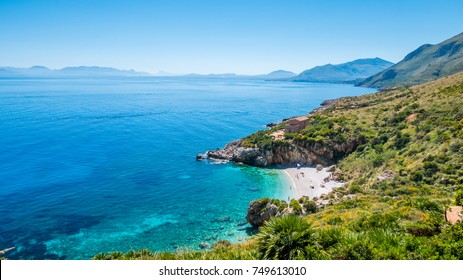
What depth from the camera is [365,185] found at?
43.0m

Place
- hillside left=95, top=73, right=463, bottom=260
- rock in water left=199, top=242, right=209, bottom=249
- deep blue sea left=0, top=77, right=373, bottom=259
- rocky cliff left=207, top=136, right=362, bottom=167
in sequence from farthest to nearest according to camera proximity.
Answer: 1. rocky cliff left=207, top=136, right=362, bottom=167
2. deep blue sea left=0, top=77, right=373, bottom=259
3. rock in water left=199, top=242, right=209, bottom=249
4. hillside left=95, top=73, right=463, bottom=260

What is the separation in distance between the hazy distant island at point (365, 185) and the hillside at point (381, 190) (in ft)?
0.22

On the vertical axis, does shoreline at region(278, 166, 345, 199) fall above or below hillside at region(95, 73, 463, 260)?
below

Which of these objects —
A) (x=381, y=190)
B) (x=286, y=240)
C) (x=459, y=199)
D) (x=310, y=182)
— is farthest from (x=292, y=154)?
(x=286, y=240)

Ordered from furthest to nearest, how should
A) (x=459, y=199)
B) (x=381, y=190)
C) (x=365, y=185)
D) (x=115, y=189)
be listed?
(x=115, y=189) < (x=365, y=185) < (x=381, y=190) < (x=459, y=199)

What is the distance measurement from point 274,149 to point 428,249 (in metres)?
47.8

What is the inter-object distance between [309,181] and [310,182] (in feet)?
1.68

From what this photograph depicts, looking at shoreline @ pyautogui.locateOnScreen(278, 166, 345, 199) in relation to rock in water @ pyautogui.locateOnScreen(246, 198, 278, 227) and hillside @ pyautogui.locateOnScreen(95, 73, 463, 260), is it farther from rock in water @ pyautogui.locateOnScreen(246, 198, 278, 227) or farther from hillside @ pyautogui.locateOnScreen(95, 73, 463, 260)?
rock in water @ pyautogui.locateOnScreen(246, 198, 278, 227)

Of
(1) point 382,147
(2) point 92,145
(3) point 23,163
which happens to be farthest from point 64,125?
(1) point 382,147

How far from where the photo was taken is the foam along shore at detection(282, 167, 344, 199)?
47.1 meters

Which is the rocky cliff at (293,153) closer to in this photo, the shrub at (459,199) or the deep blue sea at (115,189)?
the deep blue sea at (115,189)

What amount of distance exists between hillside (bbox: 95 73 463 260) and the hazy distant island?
0.07 meters

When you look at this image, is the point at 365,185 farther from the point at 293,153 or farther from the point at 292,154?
the point at 292,154

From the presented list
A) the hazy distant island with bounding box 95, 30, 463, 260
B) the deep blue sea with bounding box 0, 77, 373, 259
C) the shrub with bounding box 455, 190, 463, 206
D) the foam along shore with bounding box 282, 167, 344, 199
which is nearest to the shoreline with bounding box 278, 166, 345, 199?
the foam along shore with bounding box 282, 167, 344, 199
